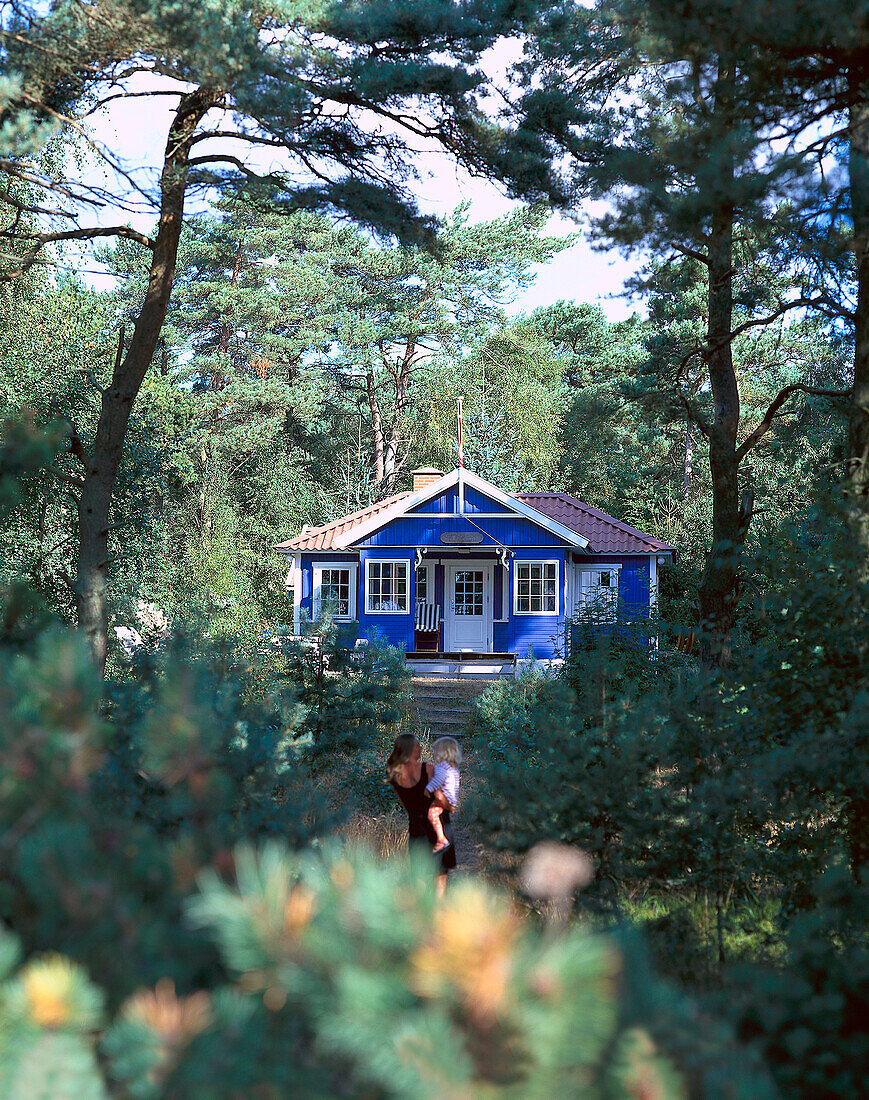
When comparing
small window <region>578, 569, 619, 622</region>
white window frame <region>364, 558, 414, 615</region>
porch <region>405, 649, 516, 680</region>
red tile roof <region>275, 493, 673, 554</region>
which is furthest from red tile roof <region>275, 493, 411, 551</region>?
small window <region>578, 569, 619, 622</region>

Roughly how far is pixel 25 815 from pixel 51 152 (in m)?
14.6

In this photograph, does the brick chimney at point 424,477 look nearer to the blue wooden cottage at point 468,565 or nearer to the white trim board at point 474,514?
the blue wooden cottage at point 468,565

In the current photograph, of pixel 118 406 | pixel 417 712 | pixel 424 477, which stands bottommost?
pixel 417 712

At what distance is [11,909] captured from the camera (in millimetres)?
1932

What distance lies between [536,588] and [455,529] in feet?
7.30

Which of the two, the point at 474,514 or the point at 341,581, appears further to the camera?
the point at 341,581

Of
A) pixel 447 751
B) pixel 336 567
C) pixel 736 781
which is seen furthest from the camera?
pixel 336 567

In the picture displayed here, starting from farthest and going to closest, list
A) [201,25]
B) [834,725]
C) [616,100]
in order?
[616,100], [201,25], [834,725]

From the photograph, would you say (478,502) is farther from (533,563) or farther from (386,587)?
(386,587)

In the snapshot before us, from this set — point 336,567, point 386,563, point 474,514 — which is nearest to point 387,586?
point 386,563

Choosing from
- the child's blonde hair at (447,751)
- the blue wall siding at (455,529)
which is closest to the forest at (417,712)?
the child's blonde hair at (447,751)

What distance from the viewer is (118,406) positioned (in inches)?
382

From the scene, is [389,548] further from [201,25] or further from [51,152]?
[201,25]

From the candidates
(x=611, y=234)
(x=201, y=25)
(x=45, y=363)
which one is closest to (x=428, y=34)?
(x=201, y=25)
